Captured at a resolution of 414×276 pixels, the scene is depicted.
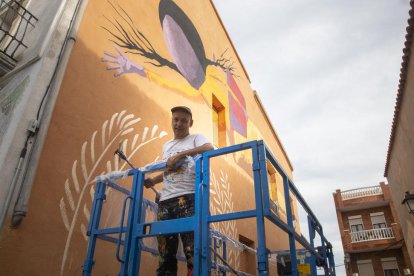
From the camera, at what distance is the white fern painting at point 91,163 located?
3.65m

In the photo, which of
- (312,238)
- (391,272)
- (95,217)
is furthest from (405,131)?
(391,272)

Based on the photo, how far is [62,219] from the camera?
3547mm

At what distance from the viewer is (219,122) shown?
958cm

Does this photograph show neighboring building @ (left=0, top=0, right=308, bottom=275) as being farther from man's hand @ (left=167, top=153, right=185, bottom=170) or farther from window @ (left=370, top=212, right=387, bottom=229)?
window @ (left=370, top=212, right=387, bottom=229)

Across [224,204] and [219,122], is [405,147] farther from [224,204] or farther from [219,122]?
[224,204]

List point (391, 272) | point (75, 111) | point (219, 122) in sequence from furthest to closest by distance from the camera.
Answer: point (391, 272) → point (219, 122) → point (75, 111)

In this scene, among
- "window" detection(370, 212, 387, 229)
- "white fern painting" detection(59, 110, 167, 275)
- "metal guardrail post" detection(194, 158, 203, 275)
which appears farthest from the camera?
"window" detection(370, 212, 387, 229)

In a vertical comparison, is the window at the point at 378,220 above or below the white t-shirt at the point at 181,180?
above

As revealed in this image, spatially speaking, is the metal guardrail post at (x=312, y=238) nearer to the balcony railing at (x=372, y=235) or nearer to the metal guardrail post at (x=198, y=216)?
the metal guardrail post at (x=198, y=216)

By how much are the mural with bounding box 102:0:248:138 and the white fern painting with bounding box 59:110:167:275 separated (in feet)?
2.91

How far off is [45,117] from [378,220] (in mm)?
24676

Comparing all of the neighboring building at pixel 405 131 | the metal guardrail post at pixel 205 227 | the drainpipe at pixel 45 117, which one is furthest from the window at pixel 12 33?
the neighboring building at pixel 405 131

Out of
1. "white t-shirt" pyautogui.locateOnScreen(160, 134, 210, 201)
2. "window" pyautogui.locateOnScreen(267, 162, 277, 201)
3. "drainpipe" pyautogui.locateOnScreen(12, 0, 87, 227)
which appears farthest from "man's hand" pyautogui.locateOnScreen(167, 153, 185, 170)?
"window" pyautogui.locateOnScreen(267, 162, 277, 201)

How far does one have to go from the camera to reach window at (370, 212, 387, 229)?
74.2 ft
